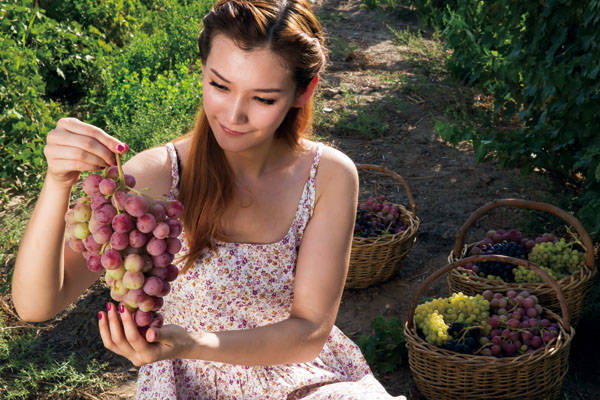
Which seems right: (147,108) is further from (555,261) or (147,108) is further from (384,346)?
(555,261)

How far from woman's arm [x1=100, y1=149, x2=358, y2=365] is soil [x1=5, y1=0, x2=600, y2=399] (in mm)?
1326

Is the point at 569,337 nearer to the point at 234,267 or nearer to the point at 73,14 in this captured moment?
the point at 234,267

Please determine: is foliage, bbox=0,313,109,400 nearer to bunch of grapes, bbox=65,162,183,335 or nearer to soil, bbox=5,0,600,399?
soil, bbox=5,0,600,399

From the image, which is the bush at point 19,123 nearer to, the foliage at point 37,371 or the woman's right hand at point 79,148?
the foliage at point 37,371

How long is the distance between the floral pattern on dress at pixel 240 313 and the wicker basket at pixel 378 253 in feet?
5.03

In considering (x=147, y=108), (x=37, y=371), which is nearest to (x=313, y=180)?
(x=37, y=371)

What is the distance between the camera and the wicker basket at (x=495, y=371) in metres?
2.66

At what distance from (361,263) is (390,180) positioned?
1.32m

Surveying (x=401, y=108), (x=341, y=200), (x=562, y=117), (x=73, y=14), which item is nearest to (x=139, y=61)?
(x=73, y=14)

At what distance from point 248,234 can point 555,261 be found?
183cm

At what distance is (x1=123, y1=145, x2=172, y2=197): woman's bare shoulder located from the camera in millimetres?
1853

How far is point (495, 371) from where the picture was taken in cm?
266

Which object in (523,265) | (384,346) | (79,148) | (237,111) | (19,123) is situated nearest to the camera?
(79,148)

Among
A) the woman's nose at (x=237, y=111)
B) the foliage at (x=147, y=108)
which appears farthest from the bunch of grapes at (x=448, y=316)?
the foliage at (x=147, y=108)
